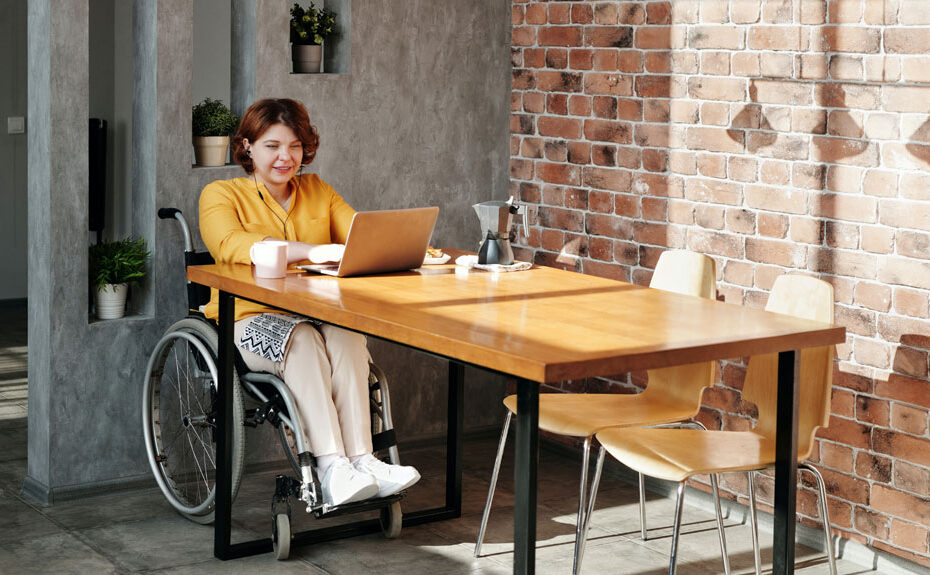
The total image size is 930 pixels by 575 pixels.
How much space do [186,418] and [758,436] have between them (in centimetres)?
178

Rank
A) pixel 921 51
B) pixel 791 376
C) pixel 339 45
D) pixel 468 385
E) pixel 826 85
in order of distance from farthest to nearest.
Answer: pixel 468 385 < pixel 339 45 < pixel 826 85 < pixel 921 51 < pixel 791 376

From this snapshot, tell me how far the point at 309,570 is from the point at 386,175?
169cm

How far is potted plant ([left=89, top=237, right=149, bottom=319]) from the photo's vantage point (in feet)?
13.4

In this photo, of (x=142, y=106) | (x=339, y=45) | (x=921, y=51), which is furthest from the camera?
(x=339, y=45)

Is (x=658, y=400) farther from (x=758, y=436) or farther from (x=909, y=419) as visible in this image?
(x=909, y=419)

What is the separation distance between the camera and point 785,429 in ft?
9.40

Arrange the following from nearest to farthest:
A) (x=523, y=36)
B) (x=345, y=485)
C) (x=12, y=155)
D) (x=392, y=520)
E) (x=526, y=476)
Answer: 1. (x=526, y=476)
2. (x=345, y=485)
3. (x=392, y=520)
4. (x=523, y=36)
5. (x=12, y=155)

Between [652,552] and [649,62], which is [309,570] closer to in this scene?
[652,552]

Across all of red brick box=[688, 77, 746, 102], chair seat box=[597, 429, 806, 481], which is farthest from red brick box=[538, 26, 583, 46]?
chair seat box=[597, 429, 806, 481]

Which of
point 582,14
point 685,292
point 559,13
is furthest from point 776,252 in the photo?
point 559,13

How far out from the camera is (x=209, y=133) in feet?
14.0

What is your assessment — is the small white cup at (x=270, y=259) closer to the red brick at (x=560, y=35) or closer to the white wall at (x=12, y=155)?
the red brick at (x=560, y=35)

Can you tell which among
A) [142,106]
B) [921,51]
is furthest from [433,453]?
[921,51]

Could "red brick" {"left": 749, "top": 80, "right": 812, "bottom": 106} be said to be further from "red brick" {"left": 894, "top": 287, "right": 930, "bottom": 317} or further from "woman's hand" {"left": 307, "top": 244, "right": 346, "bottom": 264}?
"woman's hand" {"left": 307, "top": 244, "right": 346, "bottom": 264}
